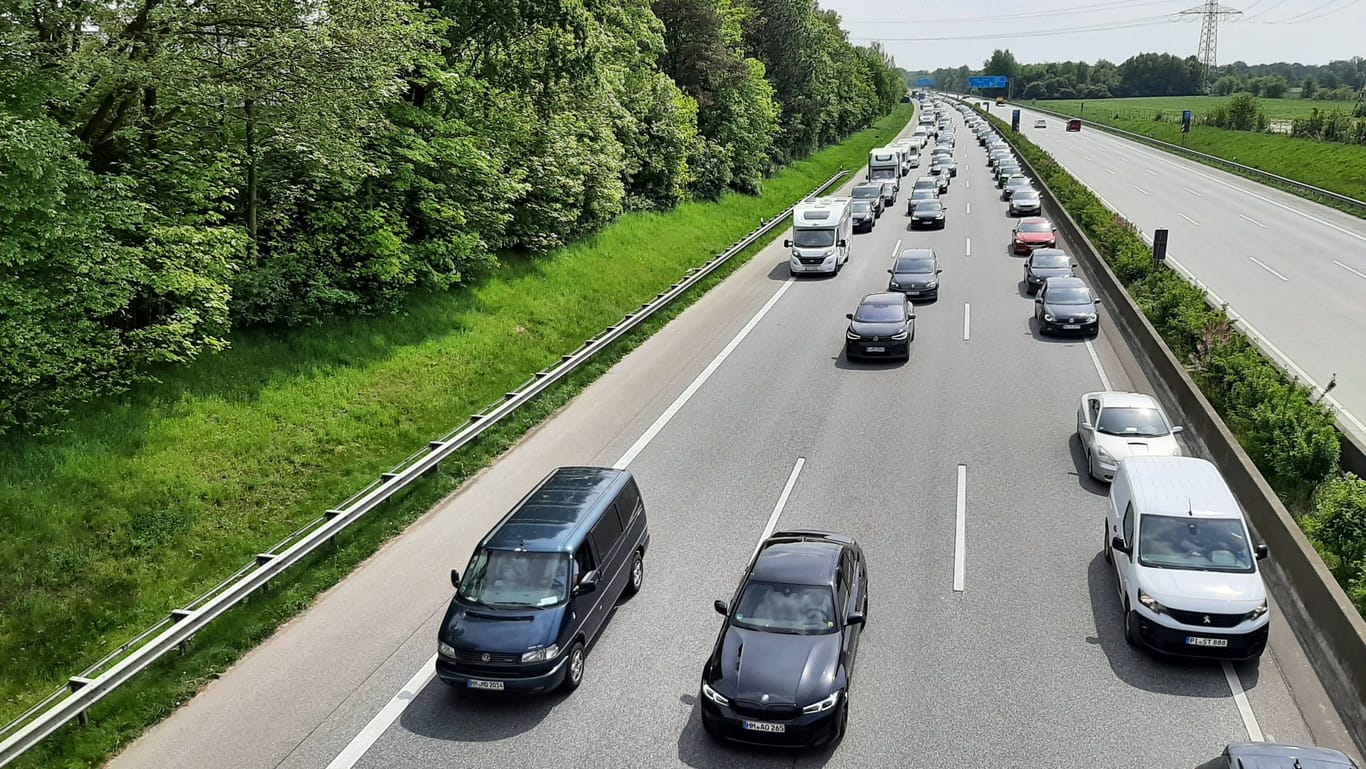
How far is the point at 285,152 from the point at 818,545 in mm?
13397

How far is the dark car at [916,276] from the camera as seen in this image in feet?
93.5

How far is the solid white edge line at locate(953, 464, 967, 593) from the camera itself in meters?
12.5

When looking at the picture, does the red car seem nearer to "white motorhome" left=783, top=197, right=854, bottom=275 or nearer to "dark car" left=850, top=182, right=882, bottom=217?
"white motorhome" left=783, top=197, right=854, bottom=275

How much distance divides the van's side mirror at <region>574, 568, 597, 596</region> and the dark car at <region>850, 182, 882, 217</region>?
3678 centimetres

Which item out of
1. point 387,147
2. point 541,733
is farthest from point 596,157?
point 541,733

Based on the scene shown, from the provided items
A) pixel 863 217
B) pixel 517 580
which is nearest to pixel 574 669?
pixel 517 580

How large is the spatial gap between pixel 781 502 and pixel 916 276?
52.6ft

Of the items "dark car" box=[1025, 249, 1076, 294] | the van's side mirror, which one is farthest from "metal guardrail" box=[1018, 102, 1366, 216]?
the van's side mirror

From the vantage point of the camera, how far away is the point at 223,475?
14.3 metres

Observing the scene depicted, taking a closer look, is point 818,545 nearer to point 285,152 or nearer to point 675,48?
point 285,152

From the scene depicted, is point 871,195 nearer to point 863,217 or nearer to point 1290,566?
point 863,217

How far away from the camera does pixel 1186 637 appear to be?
33.9ft

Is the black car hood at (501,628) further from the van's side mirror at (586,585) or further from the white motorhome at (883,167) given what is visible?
the white motorhome at (883,167)

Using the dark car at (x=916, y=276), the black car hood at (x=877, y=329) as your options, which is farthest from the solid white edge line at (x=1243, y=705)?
the dark car at (x=916, y=276)
